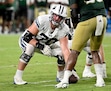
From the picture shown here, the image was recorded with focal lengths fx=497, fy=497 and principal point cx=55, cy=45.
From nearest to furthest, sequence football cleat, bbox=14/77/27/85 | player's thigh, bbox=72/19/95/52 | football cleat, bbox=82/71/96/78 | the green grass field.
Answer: player's thigh, bbox=72/19/95/52
the green grass field
football cleat, bbox=14/77/27/85
football cleat, bbox=82/71/96/78

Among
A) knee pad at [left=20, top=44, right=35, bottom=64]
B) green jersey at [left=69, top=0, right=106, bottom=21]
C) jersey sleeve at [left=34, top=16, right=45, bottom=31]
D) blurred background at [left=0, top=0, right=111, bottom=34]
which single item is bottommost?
blurred background at [left=0, top=0, right=111, bottom=34]

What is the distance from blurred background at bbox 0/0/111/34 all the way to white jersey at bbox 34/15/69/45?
14.9 meters

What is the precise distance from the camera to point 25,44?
8.66 metres

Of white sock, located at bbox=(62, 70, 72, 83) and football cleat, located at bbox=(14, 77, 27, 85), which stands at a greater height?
white sock, located at bbox=(62, 70, 72, 83)

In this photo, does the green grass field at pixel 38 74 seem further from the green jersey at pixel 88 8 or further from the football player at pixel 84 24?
the green jersey at pixel 88 8

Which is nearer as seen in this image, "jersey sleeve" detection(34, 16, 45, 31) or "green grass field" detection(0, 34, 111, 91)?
"green grass field" detection(0, 34, 111, 91)

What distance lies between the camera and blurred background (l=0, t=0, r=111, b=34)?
77.9ft

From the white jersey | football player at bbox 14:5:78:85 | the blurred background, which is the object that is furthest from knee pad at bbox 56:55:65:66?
the blurred background

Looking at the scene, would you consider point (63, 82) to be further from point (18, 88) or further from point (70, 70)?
point (18, 88)

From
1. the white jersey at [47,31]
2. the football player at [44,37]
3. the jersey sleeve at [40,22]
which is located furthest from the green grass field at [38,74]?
the jersey sleeve at [40,22]

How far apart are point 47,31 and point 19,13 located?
16.1 meters

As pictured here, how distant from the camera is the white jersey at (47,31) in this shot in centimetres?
844

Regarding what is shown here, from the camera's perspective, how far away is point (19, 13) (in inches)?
965

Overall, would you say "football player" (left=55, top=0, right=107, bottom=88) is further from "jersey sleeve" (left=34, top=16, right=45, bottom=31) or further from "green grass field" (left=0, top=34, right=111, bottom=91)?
"jersey sleeve" (left=34, top=16, right=45, bottom=31)
